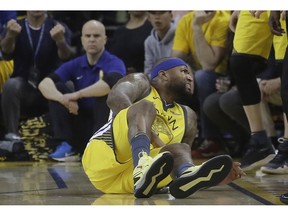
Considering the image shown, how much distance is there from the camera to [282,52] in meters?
5.96

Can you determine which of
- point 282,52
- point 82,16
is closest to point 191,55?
point 82,16

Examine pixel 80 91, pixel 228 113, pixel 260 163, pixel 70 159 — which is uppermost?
pixel 80 91

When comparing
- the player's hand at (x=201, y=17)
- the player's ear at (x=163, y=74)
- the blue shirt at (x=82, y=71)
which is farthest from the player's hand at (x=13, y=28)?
the player's ear at (x=163, y=74)

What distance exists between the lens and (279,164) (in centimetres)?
612

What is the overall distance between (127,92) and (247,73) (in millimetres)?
1778

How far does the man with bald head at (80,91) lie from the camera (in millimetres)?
7754

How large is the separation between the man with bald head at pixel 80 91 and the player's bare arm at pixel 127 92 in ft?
9.09

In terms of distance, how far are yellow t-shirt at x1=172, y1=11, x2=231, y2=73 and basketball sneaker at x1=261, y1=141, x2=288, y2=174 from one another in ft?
6.46

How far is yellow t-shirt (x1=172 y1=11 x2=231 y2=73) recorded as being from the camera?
313 inches

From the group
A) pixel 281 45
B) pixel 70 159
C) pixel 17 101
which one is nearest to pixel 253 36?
pixel 281 45

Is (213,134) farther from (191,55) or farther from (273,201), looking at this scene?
(273,201)

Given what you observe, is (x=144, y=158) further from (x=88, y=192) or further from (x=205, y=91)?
(x=205, y=91)

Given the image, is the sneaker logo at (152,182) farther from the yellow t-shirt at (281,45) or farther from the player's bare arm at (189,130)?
the yellow t-shirt at (281,45)
